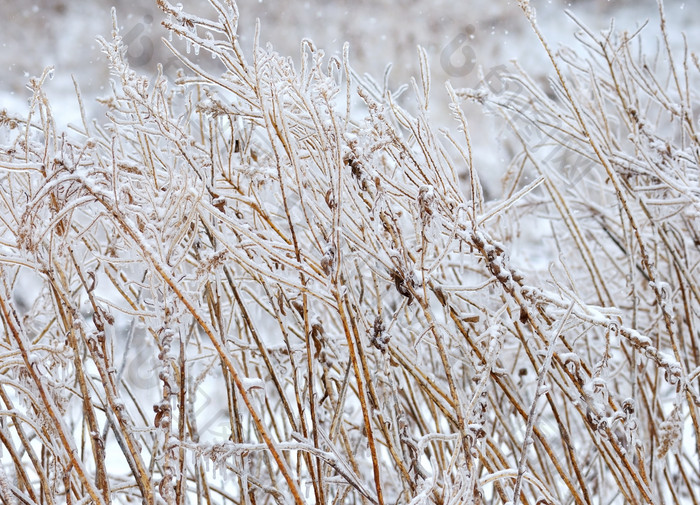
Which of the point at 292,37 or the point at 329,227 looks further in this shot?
the point at 292,37

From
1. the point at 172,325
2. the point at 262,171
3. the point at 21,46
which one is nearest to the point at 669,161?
the point at 262,171

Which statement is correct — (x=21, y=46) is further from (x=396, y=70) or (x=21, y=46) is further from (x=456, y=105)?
(x=456, y=105)

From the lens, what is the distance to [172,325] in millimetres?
441

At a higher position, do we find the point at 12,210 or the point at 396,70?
the point at 396,70

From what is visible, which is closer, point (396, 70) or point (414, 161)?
point (414, 161)

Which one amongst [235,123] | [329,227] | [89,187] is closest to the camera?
[89,187]

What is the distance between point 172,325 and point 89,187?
0.36ft

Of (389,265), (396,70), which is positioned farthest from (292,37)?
(389,265)

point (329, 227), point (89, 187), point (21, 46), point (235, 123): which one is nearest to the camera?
point (89, 187)

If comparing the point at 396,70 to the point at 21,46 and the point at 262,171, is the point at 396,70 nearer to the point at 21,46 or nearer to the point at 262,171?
the point at 21,46

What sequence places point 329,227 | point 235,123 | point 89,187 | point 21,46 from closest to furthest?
point 89,187, point 329,227, point 235,123, point 21,46

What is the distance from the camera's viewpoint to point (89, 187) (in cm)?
41

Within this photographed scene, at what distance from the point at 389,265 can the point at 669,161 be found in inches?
20.5

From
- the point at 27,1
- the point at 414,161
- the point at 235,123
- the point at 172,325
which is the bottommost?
the point at 172,325
